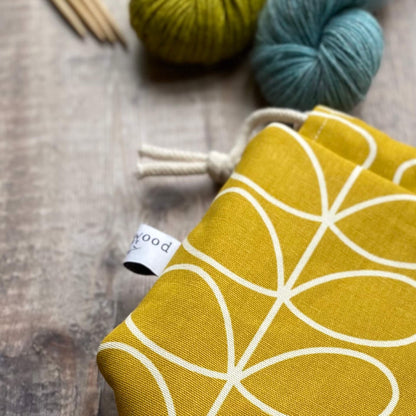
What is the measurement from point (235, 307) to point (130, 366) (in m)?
0.10

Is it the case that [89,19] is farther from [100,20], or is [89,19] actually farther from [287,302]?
[287,302]

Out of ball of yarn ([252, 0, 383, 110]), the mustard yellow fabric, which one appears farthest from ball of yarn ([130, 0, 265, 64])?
the mustard yellow fabric

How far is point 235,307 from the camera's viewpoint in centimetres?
50

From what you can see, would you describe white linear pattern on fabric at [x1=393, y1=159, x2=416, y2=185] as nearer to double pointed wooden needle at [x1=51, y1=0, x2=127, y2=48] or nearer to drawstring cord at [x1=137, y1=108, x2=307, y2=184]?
drawstring cord at [x1=137, y1=108, x2=307, y2=184]

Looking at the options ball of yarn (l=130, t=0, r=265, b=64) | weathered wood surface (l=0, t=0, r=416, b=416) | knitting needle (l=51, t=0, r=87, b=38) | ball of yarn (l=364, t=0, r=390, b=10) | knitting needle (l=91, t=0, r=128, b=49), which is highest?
ball of yarn (l=364, t=0, r=390, b=10)

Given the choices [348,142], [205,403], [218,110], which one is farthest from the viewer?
[218,110]

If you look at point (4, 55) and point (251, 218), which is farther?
point (4, 55)

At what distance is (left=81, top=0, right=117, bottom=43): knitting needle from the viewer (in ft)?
2.56

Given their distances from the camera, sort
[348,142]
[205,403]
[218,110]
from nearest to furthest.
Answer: [205,403], [348,142], [218,110]

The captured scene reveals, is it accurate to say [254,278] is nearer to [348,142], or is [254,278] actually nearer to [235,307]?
[235,307]

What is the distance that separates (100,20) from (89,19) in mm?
16

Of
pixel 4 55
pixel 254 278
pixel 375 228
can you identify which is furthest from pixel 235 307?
pixel 4 55

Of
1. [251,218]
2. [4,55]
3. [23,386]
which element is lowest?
[23,386]

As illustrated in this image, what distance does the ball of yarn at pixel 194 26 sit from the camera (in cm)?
67
